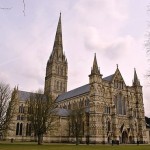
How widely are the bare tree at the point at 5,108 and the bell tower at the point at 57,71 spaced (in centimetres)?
5628

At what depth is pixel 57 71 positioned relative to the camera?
110 metres

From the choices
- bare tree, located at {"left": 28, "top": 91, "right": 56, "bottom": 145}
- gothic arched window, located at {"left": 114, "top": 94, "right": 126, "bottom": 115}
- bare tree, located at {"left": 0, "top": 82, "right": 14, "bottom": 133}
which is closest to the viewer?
bare tree, located at {"left": 0, "top": 82, "right": 14, "bottom": 133}

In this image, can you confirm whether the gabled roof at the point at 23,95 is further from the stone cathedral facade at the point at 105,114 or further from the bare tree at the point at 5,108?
the bare tree at the point at 5,108

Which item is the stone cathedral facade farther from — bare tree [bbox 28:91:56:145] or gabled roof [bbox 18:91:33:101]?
bare tree [bbox 28:91:56:145]

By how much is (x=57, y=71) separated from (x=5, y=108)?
210 ft

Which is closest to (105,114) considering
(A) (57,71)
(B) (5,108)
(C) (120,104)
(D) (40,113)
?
(C) (120,104)

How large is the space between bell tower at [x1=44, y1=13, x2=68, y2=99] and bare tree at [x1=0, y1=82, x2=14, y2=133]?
56284mm

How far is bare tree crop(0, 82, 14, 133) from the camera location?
4556cm

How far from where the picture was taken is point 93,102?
6725 cm

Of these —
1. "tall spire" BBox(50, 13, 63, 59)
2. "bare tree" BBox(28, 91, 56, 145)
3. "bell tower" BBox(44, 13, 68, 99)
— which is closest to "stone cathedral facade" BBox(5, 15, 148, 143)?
"bare tree" BBox(28, 91, 56, 145)

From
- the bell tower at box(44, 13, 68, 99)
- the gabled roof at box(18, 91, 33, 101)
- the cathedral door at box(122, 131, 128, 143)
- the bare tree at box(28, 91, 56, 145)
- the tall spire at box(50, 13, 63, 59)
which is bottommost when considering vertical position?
the cathedral door at box(122, 131, 128, 143)

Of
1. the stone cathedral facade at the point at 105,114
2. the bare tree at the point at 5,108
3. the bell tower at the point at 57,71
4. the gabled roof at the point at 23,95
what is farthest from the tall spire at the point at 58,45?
the bare tree at the point at 5,108

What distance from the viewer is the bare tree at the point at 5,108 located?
149 ft

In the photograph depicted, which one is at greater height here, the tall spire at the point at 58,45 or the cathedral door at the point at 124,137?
the tall spire at the point at 58,45
